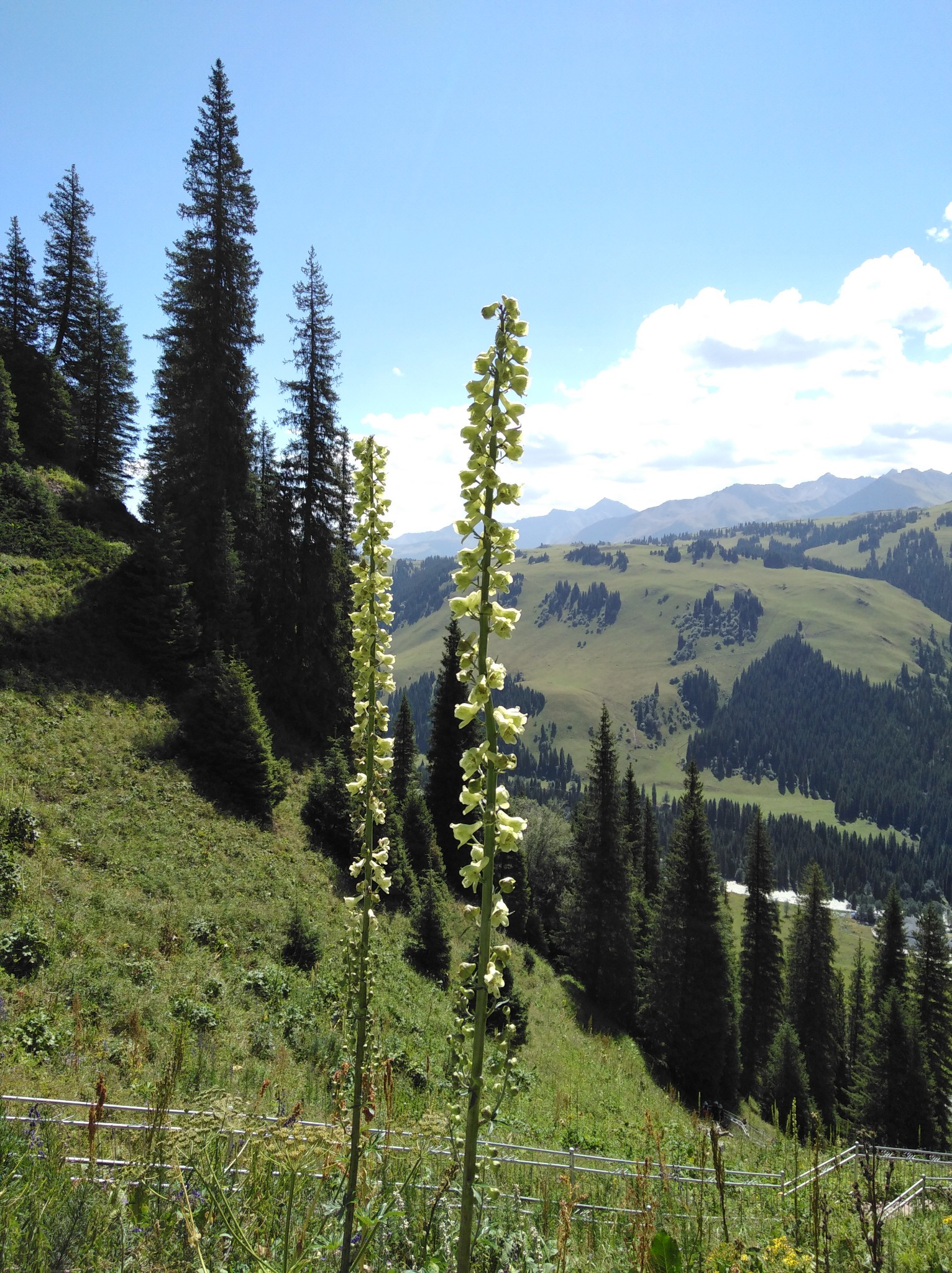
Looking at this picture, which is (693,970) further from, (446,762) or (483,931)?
(483,931)

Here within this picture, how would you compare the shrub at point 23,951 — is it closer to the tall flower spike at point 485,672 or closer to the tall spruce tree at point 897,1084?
the tall flower spike at point 485,672

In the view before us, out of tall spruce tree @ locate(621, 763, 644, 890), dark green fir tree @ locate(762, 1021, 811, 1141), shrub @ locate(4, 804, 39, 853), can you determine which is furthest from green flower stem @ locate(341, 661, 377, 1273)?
tall spruce tree @ locate(621, 763, 644, 890)

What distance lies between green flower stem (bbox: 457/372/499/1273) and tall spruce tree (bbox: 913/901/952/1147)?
51491 mm

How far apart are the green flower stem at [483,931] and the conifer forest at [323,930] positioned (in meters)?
0.02

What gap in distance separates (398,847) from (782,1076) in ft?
97.2

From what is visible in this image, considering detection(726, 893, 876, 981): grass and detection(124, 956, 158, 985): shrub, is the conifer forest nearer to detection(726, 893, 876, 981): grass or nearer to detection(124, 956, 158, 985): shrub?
detection(124, 956, 158, 985): shrub

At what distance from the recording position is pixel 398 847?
2719 cm

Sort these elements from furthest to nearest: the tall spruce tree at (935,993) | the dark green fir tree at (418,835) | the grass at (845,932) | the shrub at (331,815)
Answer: the grass at (845,932) → the tall spruce tree at (935,993) → the dark green fir tree at (418,835) → the shrub at (331,815)

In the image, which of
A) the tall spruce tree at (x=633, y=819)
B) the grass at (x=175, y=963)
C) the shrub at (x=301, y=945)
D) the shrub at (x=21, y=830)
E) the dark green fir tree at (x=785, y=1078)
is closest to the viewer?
the grass at (x=175, y=963)

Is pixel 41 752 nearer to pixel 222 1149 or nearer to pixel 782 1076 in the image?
pixel 222 1149

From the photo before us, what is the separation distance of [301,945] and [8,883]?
7247mm

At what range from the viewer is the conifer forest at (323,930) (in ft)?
12.3

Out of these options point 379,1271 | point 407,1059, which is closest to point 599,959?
point 407,1059

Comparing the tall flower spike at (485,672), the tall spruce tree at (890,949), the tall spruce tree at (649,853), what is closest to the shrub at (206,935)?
the tall flower spike at (485,672)
